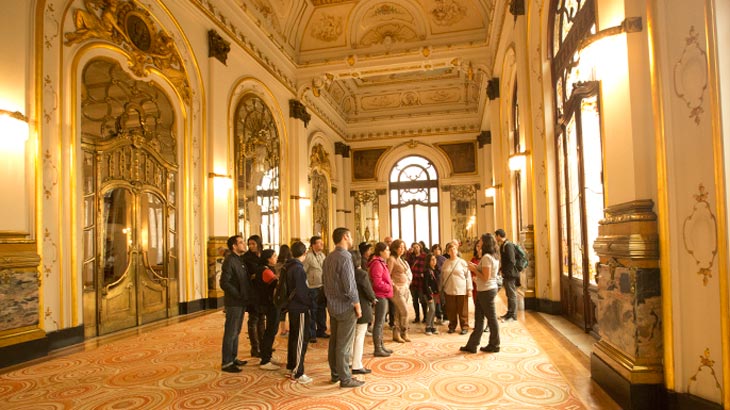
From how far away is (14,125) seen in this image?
17.1ft

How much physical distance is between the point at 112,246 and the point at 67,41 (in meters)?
3.13

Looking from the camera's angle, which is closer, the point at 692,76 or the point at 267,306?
the point at 692,76

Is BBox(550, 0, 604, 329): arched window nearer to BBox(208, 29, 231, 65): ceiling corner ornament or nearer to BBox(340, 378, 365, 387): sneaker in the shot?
BBox(340, 378, 365, 387): sneaker

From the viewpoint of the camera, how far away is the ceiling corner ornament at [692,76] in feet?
9.18

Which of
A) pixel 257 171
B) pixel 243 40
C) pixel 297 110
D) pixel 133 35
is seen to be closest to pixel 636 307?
pixel 133 35

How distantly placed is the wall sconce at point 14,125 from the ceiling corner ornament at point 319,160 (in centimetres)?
1070

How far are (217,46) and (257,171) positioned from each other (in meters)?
3.31

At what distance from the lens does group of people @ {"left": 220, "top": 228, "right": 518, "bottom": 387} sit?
14.3 ft

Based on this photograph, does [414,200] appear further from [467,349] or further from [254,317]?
[254,317]

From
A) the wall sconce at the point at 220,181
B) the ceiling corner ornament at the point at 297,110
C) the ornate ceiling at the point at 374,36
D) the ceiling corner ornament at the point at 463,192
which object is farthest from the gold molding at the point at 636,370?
the ceiling corner ornament at the point at 463,192

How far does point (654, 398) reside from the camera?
3215 millimetres

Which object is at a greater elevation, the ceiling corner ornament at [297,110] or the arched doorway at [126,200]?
the ceiling corner ornament at [297,110]

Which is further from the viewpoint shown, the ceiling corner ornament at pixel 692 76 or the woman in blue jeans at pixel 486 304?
the woman in blue jeans at pixel 486 304

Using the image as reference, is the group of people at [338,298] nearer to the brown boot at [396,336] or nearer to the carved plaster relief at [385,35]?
the brown boot at [396,336]
